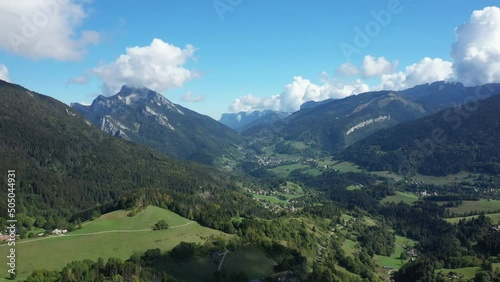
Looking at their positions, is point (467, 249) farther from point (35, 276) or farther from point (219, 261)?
point (35, 276)

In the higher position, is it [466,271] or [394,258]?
[466,271]

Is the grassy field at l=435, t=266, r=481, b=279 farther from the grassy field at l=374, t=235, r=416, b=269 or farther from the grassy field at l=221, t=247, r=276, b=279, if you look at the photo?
the grassy field at l=221, t=247, r=276, b=279

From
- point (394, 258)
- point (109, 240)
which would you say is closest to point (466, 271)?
point (394, 258)

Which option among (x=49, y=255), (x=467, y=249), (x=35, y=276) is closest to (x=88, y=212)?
(x=49, y=255)

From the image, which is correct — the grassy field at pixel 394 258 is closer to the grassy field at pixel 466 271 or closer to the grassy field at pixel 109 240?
the grassy field at pixel 466 271

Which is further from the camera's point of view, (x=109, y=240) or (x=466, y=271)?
(x=109, y=240)

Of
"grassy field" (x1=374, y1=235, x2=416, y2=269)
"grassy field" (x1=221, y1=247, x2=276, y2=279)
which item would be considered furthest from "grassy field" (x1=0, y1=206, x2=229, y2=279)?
"grassy field" (x1=374, y1=235, x2=416, y2=269)

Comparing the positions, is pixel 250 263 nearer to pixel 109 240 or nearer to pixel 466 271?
pixel 109 240

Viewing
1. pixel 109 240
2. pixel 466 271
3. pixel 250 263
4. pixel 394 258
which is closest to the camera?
pixel 250 263
